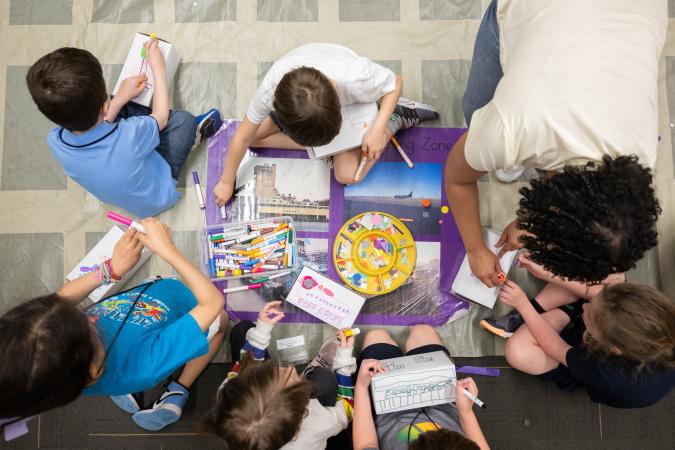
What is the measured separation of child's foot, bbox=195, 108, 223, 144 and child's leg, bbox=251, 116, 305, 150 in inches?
5.6

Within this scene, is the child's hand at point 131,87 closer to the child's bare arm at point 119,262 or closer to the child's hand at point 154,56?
the child's hand at point 154,56

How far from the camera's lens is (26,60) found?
167 centimetres

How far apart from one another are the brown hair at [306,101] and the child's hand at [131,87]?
22.1 inches

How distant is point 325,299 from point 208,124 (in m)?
0.68

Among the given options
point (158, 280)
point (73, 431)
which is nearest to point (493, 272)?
point (158, 280)

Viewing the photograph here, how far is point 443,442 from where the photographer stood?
107cm

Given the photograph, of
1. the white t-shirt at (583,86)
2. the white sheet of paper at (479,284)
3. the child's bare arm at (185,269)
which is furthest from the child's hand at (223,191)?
the white t-shirt at (583,86)

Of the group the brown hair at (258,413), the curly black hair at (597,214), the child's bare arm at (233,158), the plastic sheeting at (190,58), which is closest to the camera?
the curly black hair at (597,214)

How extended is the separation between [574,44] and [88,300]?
1471 mm

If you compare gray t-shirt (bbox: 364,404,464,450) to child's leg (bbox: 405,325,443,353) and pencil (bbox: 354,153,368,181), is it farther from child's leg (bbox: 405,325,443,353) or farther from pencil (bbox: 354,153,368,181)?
pencil (bbox: 354,153,368,181)

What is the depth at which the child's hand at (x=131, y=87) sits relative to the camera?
148cm

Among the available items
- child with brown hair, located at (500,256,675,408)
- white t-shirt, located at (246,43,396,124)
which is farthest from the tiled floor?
white t-shirt, located at (246,43,396,124)

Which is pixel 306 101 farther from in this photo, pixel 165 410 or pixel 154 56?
pixel 165 410

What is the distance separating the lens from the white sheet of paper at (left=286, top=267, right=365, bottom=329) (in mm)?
1523
